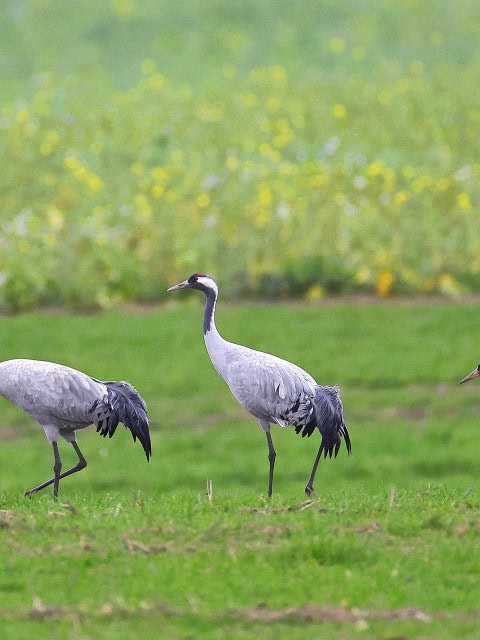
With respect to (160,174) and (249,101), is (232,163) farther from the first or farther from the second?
(249,101)

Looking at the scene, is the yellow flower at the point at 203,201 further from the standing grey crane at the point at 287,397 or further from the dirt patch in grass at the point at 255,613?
the dirt patch in grass at the point at 255,613

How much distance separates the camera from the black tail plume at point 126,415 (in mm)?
10359

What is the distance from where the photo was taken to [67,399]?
33.6ft

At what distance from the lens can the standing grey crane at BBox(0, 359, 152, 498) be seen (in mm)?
10258

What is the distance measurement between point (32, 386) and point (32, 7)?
2669cm

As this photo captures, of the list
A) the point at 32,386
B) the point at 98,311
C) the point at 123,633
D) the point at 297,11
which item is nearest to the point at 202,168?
the point at 98,311

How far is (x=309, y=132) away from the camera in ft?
88.9

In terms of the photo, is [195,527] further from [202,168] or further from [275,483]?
[202,168]

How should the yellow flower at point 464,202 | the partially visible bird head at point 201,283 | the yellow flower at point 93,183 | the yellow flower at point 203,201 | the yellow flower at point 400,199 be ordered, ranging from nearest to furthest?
the partially visible bird head at point 201,283 → the yellow flower at point 464,202 → the yellow flower at point 400,199 → the yellow flower at point 203,201 → the yellow flower at point 93,183

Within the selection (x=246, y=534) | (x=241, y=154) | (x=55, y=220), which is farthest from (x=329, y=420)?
(x=241, y=154)

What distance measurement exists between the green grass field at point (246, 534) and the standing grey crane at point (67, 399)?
1.84 ft

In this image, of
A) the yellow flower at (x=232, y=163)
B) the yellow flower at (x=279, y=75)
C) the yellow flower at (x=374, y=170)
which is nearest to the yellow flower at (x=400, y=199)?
the yellow flower at (x=374, y=170)

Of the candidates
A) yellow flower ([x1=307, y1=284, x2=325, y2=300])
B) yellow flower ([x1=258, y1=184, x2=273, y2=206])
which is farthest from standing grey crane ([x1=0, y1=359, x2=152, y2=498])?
yellow flower ([x1=258, y1=184, x2=273, y2=206])

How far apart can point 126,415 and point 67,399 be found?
17.7 inches
